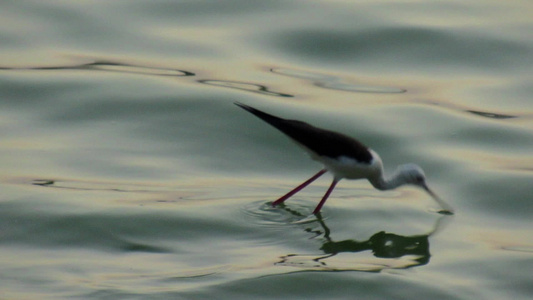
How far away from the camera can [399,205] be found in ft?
29.2

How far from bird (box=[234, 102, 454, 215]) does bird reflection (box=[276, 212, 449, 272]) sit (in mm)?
421

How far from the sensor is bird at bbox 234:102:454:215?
8.12 metres

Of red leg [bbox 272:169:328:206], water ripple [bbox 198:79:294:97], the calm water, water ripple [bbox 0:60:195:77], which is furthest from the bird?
water ripple [bbox 0:60:195:77]

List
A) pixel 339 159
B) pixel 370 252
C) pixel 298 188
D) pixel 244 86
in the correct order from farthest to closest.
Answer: pixel 244 86 < pixel 298 188 < pixel 339 159 < pixel 370 252

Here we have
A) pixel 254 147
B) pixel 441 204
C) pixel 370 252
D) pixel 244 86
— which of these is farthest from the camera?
pixel 244 86

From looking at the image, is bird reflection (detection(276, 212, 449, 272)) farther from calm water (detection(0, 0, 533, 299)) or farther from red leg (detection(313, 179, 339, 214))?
red leg (detection(313, 179, 339, 214))

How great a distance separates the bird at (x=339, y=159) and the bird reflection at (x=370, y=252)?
421 mm

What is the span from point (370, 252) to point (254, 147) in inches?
94.0

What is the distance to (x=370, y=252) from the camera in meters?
7.88

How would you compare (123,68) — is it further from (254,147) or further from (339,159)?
(339,159)

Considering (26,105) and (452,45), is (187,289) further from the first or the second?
(452,45)

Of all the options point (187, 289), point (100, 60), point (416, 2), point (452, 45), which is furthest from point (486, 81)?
point (187, 289)

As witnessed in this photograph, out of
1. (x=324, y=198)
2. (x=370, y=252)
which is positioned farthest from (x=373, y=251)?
(x=324, y=198)

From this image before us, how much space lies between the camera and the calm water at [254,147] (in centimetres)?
745
